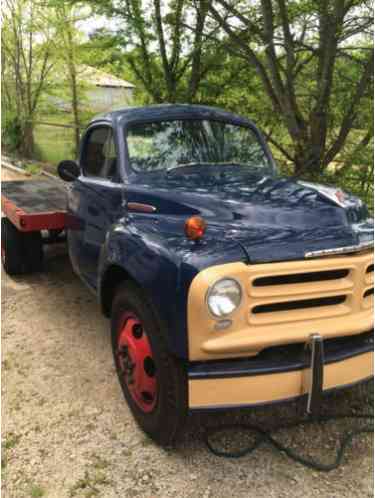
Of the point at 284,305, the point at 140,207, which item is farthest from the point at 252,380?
the point at 140,207

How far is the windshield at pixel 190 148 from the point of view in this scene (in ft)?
11.1

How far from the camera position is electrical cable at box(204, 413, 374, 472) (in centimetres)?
246

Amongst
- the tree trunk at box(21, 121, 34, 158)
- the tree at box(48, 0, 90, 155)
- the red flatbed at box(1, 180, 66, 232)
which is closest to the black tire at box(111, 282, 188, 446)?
the red flatbed at box(1, 180, 66, 232)

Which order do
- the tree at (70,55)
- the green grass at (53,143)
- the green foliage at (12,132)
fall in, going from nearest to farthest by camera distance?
the tree at (70,55) → the green grass at (53,143) → the green foliage at (12,132)

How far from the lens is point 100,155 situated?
3.77 meters

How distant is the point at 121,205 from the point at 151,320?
1.06 metres

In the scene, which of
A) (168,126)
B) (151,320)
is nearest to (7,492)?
(151,320)

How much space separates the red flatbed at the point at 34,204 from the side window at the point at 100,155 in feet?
2.36

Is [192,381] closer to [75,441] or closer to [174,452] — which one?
[174,452]

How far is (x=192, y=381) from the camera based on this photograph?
2154 mm

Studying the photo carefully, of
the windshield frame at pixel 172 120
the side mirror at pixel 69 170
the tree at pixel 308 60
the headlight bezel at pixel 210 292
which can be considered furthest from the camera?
the tree at pixel 308 60

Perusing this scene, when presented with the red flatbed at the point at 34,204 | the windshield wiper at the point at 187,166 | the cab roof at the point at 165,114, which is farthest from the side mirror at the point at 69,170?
the windshield wiper at the point at 187,166

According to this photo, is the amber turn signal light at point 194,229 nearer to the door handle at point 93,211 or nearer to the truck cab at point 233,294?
the truck cab at point 233,294

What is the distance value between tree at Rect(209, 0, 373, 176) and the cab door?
2.48 metres
